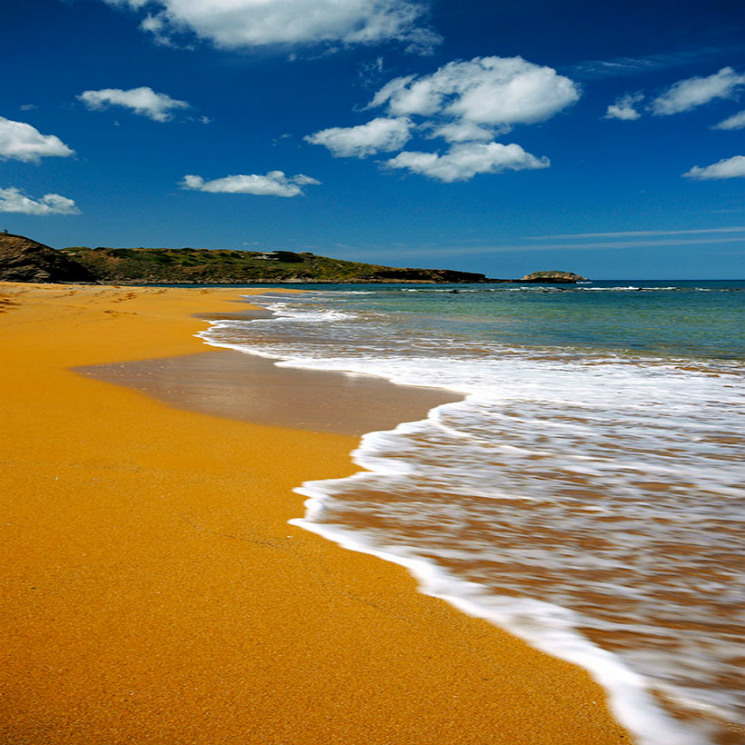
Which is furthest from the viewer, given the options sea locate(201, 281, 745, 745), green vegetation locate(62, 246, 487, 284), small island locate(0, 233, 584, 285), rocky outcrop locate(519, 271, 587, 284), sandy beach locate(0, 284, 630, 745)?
rocky outcrop locate(519, 271, 587, 284)

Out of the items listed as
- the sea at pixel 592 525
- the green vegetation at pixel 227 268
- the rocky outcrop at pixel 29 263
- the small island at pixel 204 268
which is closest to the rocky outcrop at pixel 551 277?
the small island at pixel 204 268

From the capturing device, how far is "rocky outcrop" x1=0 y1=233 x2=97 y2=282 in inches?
2672

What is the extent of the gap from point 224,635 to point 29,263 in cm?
7993

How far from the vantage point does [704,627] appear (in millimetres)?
2262

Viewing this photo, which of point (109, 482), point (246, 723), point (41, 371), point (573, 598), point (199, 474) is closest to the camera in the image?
point (246, 723)

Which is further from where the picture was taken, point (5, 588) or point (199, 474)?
point (199, 474)

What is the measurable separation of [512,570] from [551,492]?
119cm

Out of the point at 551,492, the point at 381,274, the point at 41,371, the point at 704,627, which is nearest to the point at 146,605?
the point at 704,627

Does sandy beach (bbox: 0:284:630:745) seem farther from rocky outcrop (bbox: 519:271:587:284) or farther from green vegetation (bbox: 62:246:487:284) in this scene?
rocky outcrop (bbox: 519:271:587:284)

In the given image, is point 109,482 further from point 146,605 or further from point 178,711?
point 178,711

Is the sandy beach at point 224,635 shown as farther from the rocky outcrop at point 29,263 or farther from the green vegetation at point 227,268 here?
the green vegetation at point 227,268

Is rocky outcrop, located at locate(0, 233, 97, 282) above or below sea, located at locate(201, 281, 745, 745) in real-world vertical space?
above

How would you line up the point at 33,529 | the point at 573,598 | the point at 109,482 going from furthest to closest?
the point at 109,482
the point at 33,529
the point at 573,598

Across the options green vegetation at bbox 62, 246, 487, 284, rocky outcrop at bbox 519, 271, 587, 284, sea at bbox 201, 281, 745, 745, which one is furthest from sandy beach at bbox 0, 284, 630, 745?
rocky outcrop at bbox 519, 271, 587, 284
